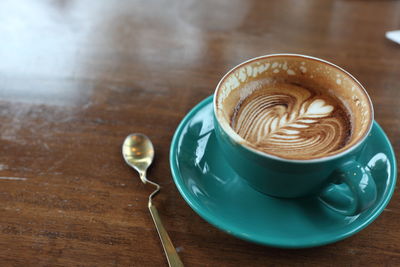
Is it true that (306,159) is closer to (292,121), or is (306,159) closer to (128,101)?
(292,121)

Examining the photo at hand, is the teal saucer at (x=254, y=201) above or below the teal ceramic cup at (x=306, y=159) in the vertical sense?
below

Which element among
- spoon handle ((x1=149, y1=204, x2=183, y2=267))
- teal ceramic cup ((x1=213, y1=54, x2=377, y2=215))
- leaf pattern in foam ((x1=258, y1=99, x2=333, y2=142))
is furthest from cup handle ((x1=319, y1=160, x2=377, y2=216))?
spoon handle ((x1=149, y1=204, x2=183, y2=267))

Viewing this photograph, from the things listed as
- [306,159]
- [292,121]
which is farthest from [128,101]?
[306,159]

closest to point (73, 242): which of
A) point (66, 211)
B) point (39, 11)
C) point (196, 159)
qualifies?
point (66, 211)

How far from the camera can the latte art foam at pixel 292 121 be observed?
0.70 metres

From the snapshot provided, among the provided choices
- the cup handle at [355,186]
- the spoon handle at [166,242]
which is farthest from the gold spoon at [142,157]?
the cup handle at [355,186]

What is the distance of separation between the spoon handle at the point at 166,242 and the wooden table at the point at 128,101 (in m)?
0.01

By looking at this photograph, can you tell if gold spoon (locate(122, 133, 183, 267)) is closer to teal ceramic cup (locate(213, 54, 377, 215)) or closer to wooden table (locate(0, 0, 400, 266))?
wooden table (locate(0, 0, 400, 266))

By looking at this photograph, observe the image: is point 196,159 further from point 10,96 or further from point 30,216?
point 10,96

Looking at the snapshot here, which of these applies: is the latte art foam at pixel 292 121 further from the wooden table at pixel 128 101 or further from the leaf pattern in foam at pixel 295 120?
the wooden table at pixel 128 101

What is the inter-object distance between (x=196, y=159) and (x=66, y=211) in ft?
0.81

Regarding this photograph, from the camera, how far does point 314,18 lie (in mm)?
1173

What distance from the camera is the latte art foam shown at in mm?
702

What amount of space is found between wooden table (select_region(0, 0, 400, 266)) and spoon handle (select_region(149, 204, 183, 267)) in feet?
0.04
